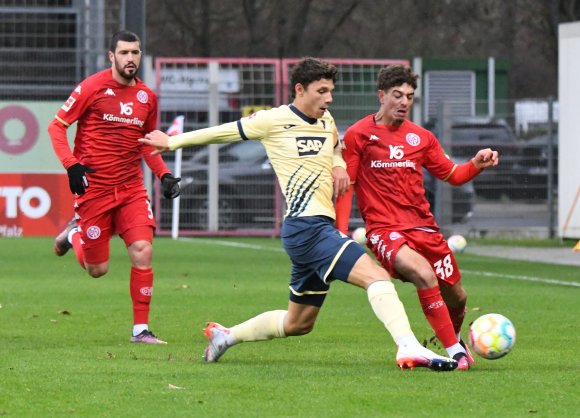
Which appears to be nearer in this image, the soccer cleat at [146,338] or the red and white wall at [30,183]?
the soccer cleat at [146,338]

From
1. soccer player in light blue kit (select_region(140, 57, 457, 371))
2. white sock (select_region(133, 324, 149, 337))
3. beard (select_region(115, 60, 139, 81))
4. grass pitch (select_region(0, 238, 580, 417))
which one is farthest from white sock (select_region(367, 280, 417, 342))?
beard (select_region(115, 60, 139, 81))

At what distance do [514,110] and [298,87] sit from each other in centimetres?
1875

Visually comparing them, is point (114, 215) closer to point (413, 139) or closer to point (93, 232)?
point (93, 232)

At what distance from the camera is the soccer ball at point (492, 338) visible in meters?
8.81

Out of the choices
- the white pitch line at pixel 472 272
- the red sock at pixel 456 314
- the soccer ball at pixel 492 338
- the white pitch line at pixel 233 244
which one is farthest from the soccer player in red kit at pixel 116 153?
the white pitch line at pixel 233 244

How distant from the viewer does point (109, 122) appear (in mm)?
11188

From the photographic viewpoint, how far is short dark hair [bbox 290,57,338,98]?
8.97m

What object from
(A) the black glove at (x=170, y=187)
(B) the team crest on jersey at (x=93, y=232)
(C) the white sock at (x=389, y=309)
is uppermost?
(A) the black glove at (x=170, y=187)

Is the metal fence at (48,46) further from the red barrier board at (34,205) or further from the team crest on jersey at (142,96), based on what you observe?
the team crest on jersey at (142,96)

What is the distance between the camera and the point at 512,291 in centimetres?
1547

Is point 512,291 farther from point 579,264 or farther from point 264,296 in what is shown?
point 579,264

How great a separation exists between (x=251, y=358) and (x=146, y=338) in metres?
1.24

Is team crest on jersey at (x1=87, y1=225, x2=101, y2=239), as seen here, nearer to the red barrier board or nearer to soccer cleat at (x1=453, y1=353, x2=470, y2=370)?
soccer cleat at (x1=453, y1=353, x2=470, y2=370)

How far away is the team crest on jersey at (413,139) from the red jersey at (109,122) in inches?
89.1
